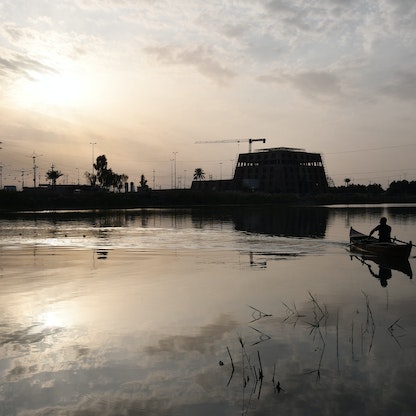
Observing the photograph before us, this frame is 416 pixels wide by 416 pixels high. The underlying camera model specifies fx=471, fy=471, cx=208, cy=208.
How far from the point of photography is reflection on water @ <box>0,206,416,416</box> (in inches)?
390

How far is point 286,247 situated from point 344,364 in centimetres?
2846

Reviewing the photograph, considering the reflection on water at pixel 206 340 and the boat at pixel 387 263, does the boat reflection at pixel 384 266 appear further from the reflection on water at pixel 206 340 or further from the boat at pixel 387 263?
the reflection on water at pixel 206 340

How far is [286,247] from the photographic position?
40.0 meters

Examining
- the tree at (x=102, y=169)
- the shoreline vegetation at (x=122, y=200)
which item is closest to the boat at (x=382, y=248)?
the shoreline vegetation at (x=122, y=200)

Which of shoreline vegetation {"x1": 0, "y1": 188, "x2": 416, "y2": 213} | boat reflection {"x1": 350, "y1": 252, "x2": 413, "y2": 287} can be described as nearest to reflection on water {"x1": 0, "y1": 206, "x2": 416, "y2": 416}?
boat reflection {"x1": 350, "y1": 252, "x2": 413, "y2": 287}

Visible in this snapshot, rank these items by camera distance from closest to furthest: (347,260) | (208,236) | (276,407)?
(276,407) < (347,260) < (208,236)

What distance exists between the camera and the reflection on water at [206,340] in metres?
9.90

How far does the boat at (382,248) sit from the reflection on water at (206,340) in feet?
5.03

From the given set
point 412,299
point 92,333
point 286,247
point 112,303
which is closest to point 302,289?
point 412,299

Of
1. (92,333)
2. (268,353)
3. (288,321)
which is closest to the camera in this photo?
(268,353)

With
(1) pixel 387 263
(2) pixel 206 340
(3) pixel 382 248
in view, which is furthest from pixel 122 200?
(2) pixel 206 340

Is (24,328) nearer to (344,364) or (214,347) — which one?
→ (214,347)

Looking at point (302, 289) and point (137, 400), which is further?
point (302, 289)

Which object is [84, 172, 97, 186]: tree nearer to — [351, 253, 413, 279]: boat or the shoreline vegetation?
the shoreline vegetation
